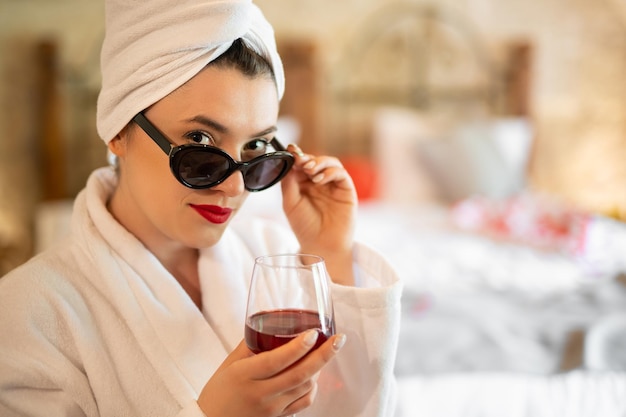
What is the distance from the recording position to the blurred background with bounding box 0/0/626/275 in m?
3.70

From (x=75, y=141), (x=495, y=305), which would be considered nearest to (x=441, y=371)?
(x=495, y=305)

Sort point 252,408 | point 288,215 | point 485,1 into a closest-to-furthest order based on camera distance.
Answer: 1. point 252,408
2. point 288,215
3. point 485,1

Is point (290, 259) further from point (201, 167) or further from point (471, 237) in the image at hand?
point (471, 237)

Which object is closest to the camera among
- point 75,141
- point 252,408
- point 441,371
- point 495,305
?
point 252,408

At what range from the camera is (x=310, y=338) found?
81 cm

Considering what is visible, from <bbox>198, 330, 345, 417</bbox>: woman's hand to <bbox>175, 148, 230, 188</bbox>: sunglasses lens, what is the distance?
1.06 feet

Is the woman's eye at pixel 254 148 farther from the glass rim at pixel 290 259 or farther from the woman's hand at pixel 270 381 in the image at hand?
the woman's hand at pixel 270 381

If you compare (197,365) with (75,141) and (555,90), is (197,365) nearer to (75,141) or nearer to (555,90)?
(75,141)

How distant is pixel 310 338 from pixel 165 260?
58 cm

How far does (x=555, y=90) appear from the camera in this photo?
4.46 m

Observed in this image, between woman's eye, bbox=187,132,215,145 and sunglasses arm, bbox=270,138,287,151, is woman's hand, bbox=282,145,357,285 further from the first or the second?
woman's eye, bbox=187,132,215,145

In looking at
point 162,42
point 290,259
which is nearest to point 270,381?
point 290,259

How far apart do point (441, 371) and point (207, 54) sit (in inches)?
40.6

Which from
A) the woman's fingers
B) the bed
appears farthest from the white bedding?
the woman's fingers
